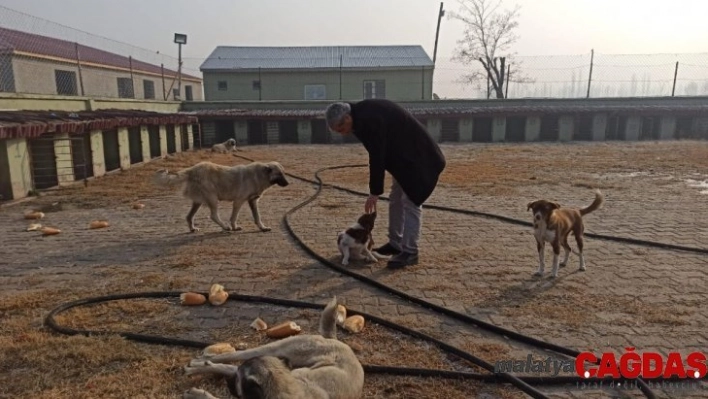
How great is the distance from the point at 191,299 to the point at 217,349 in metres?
1.29

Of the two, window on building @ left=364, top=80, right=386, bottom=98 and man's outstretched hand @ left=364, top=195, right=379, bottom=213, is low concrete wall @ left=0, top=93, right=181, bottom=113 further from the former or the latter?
window on building @ left=364, top=80, right=386, bottom=98

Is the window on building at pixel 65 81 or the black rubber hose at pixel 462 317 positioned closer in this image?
the black rubber hose at pixel 462 317

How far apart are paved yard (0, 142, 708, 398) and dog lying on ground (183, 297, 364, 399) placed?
13.7 inches

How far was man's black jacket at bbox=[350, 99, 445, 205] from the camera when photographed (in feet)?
18.0

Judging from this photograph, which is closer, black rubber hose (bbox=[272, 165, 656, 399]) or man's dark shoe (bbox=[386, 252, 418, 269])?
black rubber hose (bbox=[272, 165, 656, 399])

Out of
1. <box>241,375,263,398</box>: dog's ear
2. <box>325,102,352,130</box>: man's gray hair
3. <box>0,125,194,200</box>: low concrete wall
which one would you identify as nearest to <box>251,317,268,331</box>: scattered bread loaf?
<box>241,375,263,398</box>: dog's ear

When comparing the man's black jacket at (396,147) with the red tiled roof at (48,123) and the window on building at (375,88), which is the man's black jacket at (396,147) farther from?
the window on building at (375,88)

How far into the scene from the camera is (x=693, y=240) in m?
7.09

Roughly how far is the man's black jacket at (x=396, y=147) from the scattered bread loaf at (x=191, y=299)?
7.60ft

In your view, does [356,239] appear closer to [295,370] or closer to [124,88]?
[295,370]

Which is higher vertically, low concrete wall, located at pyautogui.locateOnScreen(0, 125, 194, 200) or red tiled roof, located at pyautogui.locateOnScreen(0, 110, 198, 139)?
red tiled roof, located at pyautogui.locateOnScreen(0, 110, 198, 139)

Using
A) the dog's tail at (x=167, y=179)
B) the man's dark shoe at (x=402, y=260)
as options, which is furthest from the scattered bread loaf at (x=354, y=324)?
the dog's tail at (x=167, y=179)

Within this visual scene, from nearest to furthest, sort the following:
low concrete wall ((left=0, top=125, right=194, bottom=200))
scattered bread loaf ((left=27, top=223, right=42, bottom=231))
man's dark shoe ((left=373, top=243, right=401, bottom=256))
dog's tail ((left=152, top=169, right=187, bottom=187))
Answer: man's dark shoe ((left=373, top=243, right=401, bottom=256)) → dog's tail ((left=152, top=169, right=187, bottom=187)) → scattered bread loaf ((left=27, top=223, right=42, bottom=231)) → low concrete wall ((left=0, top=125, right=194, bottom=200))

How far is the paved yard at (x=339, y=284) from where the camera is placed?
11.7 feet
